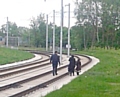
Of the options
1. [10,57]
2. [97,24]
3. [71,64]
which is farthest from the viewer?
[97,24]

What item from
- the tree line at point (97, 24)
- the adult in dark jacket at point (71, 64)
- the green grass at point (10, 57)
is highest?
the tree line at point (97, 24)

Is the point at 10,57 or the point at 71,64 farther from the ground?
the point at 71,64

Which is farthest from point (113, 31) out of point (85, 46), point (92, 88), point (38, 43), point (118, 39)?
point (92, 88)

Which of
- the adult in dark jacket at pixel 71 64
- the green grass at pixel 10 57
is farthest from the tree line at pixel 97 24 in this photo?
the adult in dark jacket at pixel 71 64

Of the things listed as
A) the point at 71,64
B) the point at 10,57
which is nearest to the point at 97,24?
the point at 10,57

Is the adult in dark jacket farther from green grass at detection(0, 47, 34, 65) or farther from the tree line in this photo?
the tree line

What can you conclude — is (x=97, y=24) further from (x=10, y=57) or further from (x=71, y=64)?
(x=71, y=64)

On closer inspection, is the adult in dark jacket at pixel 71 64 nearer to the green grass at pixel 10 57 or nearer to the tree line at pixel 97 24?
the green grass at pixel 10 57

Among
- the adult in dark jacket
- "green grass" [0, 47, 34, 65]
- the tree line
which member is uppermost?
the tree line

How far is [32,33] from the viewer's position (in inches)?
4163

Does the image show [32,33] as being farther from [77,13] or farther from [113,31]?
[113,31]

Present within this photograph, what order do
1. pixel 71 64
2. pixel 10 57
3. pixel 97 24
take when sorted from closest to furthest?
pixel 71 64, pixel 10 57, pixel 97 24

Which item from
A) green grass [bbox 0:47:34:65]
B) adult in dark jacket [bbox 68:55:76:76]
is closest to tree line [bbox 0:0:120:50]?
green grass [bbox 0:47:34:65]

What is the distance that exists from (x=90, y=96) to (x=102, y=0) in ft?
237
